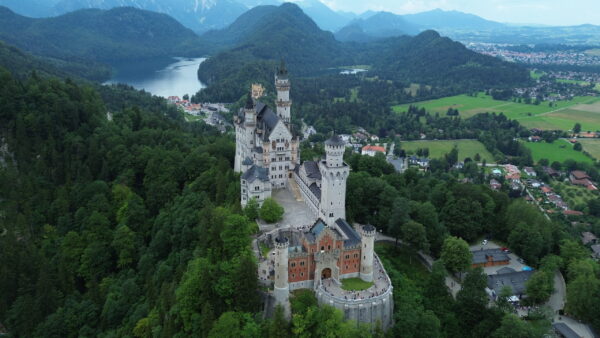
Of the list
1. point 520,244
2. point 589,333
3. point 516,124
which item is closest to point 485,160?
point 516,124

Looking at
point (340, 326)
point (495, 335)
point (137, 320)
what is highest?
point (340, 326)

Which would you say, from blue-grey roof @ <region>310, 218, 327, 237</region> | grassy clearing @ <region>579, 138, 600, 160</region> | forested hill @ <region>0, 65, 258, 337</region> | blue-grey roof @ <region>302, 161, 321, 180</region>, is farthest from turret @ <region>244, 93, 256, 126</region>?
grassy clearing @ <region>579, 138, 600, 160</region>

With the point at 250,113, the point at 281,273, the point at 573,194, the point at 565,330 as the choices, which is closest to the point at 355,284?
the point at 281,273

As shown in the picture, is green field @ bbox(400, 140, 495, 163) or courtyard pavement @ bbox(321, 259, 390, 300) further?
green field @ bbox(400, 140, 495, 163)

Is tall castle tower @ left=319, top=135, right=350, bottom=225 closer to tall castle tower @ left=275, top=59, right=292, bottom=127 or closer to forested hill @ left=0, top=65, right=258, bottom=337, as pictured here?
forested hill @ left=0, top=65, right=258, bottom=337

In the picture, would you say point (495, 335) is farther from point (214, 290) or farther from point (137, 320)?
point (137, 320)
